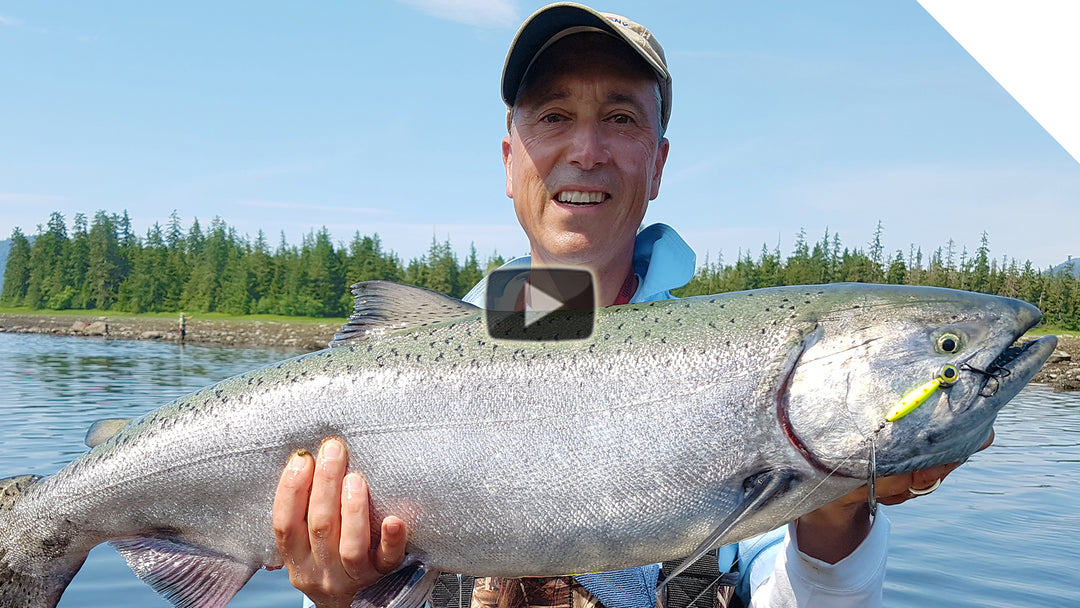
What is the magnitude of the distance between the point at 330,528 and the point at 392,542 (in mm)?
283

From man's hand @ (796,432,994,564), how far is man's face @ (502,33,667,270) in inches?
58.0

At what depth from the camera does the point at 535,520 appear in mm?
2266

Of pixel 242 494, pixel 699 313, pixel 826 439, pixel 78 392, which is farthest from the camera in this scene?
pixel 78 392

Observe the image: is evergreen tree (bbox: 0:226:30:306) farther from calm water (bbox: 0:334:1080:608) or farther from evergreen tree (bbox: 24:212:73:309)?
calm water (bbox: 0:334:1080:608)

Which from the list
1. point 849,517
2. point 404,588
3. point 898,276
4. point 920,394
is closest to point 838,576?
point 849,517

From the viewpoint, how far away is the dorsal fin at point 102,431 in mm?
2965

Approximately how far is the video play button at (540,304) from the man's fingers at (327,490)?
62 centimetres

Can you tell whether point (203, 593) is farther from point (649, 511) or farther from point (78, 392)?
point (78, 392)

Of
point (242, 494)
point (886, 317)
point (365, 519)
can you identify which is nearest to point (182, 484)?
point (242, 494)

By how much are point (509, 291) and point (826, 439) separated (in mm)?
1574

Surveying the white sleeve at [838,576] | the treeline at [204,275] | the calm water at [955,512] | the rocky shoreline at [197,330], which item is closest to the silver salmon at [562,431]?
the white sleeve at [838,576]

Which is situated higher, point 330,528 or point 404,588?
point 330,528

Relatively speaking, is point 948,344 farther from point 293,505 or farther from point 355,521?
point 293,505

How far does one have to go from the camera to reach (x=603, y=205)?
3.49 metres
